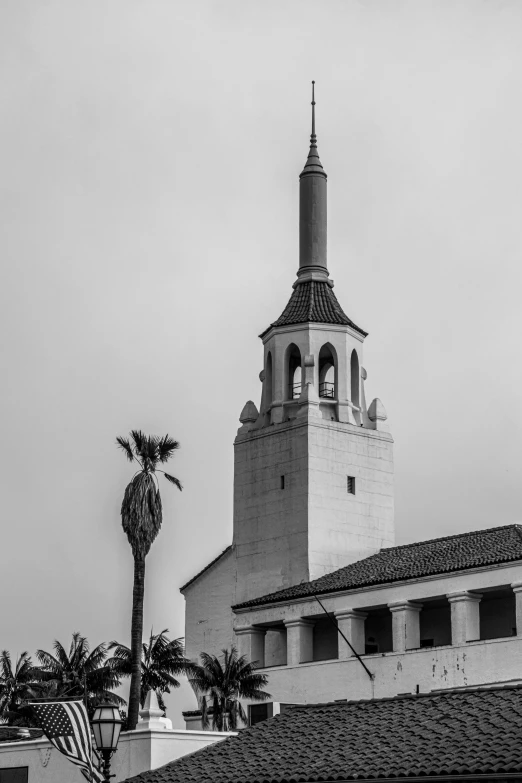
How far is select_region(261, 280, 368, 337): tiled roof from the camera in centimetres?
6994

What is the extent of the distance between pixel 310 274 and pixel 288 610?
1755 centimetres

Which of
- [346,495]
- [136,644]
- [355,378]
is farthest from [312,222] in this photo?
[136,644]

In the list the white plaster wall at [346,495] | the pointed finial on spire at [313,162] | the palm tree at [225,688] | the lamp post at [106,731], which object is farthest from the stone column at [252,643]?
the lamp post at [106,731]

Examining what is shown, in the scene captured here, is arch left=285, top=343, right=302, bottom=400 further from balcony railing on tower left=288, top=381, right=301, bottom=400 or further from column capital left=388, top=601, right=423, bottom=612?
column capital left=388, top=601, right=423, bottom=612

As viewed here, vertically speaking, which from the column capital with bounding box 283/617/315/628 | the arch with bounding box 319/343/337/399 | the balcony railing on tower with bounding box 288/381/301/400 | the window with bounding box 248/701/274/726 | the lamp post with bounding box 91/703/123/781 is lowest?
the lamp post with bounding box 91/703/123/781

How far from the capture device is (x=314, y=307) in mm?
70438

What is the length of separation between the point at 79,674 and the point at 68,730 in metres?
26.2

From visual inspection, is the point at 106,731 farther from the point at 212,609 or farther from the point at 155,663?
the point at 212,609

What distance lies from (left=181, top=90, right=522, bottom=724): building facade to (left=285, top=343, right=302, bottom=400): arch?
77 millimetres

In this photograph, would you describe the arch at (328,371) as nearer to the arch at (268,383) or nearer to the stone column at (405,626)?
the arch at (268,383)

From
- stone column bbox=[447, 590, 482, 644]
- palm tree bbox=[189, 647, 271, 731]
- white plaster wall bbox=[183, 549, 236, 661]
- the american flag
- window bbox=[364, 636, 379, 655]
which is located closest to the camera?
the american flag

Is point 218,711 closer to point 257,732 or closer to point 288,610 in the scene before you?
point 288,610

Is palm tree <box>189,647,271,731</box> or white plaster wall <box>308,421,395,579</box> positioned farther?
white plaster wall <box>308,421,395,579</box>

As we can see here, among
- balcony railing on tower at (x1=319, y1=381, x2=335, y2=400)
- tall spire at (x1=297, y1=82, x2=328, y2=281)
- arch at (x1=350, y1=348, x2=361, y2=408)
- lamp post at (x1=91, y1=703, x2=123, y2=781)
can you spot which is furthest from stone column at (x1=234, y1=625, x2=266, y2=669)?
lamp post at (x1=91, y1=703, x2=123, y2=781)
